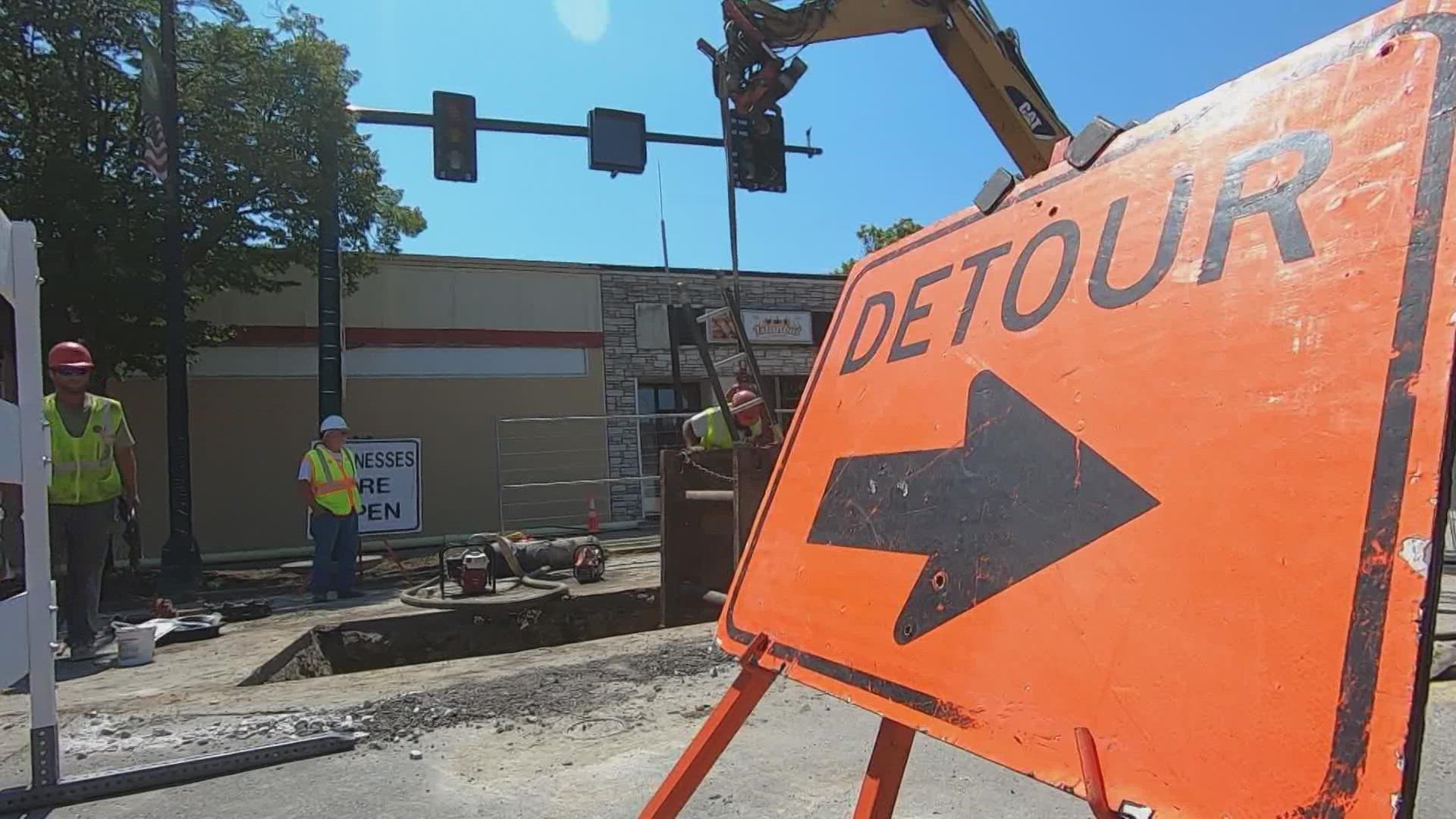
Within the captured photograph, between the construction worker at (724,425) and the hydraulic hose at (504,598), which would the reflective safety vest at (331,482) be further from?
the construction worker at (724,425)

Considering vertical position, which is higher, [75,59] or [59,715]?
[75,59]

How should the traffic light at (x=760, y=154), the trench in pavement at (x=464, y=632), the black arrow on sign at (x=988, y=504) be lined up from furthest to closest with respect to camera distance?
1. the traffic light at (x=760, y=154)
2. the trench in pavement at (x=464, y=632)
3. the black arrow on sign at (x=988, y=504)

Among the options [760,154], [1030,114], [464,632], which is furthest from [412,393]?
[1030,114]

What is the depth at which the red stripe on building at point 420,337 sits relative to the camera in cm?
1422

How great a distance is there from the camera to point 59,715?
3.94m

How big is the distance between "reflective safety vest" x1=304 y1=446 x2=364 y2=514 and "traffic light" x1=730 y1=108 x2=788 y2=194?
4.62 metres

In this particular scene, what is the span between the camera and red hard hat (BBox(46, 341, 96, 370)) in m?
4.93

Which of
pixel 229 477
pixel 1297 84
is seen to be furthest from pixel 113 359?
pixel 1297 84

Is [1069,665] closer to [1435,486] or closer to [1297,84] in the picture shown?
[1435,486]

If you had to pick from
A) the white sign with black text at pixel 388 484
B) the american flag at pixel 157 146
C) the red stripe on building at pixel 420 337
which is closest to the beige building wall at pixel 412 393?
the red stripe on building at pixel 420 337

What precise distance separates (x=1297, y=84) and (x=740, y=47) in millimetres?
7071

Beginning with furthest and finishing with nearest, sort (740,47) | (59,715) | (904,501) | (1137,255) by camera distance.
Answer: (740,47), (59,715), (904,501), (1137,255)

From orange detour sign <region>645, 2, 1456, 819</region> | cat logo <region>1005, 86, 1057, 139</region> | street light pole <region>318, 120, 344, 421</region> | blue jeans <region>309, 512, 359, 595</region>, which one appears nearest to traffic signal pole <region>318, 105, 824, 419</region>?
street light pole <region>318, 120, 344, 421</region>

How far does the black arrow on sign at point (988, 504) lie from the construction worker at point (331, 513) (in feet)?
22.7
